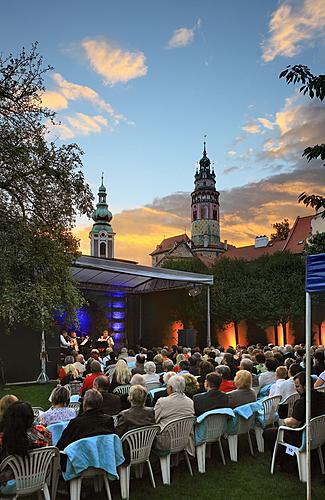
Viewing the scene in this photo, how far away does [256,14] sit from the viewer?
11.9m

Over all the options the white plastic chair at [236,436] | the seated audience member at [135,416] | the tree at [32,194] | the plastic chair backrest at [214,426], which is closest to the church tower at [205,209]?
the tree at [32,194]

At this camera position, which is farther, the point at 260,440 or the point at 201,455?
the point at 260,440

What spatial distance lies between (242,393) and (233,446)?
0.60m

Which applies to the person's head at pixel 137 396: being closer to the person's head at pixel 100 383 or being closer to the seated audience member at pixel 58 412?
the seated audience member at pixel 58 412

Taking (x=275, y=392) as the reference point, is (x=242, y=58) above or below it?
above

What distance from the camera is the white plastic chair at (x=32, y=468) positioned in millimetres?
3221

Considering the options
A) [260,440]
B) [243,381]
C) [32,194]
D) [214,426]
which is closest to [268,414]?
[260,440]

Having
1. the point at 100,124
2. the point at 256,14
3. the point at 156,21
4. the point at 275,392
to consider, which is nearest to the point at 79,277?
the point at 100,124

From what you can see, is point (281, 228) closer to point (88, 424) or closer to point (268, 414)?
point (268, 414)

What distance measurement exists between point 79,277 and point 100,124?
650 centimetres

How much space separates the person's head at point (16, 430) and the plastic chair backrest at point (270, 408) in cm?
315

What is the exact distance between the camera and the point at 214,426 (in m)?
4.93

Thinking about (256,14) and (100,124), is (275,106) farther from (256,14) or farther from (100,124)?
(100,124)

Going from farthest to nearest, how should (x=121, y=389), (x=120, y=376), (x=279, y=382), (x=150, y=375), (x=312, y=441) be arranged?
(x=150, y=375)
(x=120, y=376)
(x=121, y=389)
(x=279, y=382)
(x=312, y=441)
